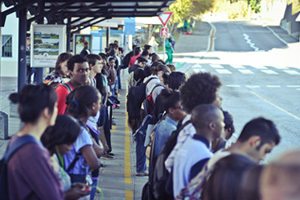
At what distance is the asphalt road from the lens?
→ 15874 millimetres

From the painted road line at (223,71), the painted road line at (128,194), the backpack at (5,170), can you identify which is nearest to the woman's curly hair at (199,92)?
the backpack at (5,170)

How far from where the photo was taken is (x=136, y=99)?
346 inches

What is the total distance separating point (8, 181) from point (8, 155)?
15 cm

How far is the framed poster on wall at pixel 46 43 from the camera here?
11.8 meters

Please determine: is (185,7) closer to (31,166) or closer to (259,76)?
(259,76)

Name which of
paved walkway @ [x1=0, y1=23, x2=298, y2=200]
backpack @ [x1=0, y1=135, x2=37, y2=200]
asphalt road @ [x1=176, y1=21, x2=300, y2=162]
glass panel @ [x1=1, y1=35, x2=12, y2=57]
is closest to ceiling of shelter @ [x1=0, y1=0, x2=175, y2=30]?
paved walkway @ [x1=0, y1=23, x2=298, y2=200]

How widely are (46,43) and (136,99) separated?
391 cm

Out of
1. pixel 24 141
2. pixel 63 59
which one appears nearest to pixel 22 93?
pixel 24 141

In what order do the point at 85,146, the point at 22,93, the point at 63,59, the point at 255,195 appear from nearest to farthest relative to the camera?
the point at 255,195 → the point at 22,93 → the point at 85,146 → the point at 63,59

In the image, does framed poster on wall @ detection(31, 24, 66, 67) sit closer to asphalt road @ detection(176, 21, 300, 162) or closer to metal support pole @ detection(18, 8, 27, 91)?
metal support pole @ detection(18, 8, 27, 91)

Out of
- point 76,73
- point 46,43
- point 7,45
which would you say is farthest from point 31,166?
point 7,45

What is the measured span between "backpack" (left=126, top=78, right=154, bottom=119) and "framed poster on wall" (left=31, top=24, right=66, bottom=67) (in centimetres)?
338

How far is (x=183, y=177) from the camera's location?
3.69 m

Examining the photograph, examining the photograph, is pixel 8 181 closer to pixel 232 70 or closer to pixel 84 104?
pixel 84 104
